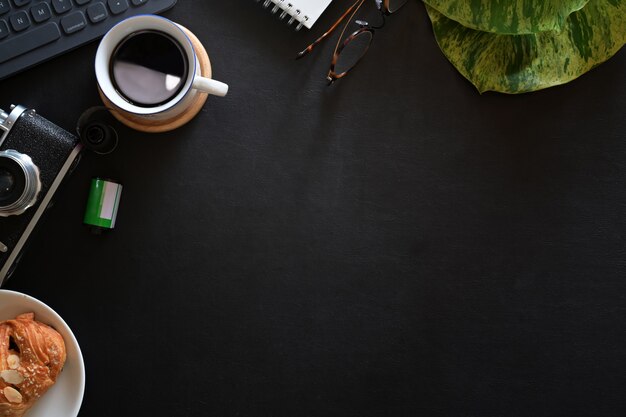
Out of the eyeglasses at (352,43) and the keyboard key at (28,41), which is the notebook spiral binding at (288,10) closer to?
the eyeglasses at (352,43)

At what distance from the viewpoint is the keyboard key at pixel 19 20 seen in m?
0.71

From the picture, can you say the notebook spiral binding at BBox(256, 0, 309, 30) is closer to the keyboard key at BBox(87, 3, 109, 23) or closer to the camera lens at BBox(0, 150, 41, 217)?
the keyboard key at BBox(87, 3, 109, 23)

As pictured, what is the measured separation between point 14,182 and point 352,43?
0.43m

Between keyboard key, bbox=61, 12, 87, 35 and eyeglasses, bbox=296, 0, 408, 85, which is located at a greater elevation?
keyboard key, bbox=61, 12, 87, 35

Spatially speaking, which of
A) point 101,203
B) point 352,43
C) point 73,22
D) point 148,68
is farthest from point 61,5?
point 352,43

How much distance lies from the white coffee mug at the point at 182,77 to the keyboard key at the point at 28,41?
9 cm

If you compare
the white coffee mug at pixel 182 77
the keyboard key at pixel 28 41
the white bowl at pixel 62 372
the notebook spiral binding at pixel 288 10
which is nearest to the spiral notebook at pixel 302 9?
the notebook spiral binding at pixel 288 10

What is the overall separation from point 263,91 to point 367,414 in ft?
1.41

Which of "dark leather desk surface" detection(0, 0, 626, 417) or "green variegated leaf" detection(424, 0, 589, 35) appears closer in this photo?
"green variegated leaf" detection(424, 0, 589, 35)

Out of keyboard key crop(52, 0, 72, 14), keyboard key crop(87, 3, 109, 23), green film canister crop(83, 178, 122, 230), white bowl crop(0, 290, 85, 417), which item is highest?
keyboard key crop(52, 0, 72, 14)

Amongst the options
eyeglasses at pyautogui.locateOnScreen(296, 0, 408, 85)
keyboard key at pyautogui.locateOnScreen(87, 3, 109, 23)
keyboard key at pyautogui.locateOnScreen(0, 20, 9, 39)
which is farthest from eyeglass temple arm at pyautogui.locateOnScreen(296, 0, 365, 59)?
keyboard key at pyautogui.locateOnScreen(0, 20, 9, 39)

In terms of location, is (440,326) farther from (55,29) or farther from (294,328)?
(55,29)

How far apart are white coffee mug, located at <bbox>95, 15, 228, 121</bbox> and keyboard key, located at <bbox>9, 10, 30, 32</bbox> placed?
0.37ft

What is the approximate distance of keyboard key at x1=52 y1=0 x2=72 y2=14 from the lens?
2.35ft
